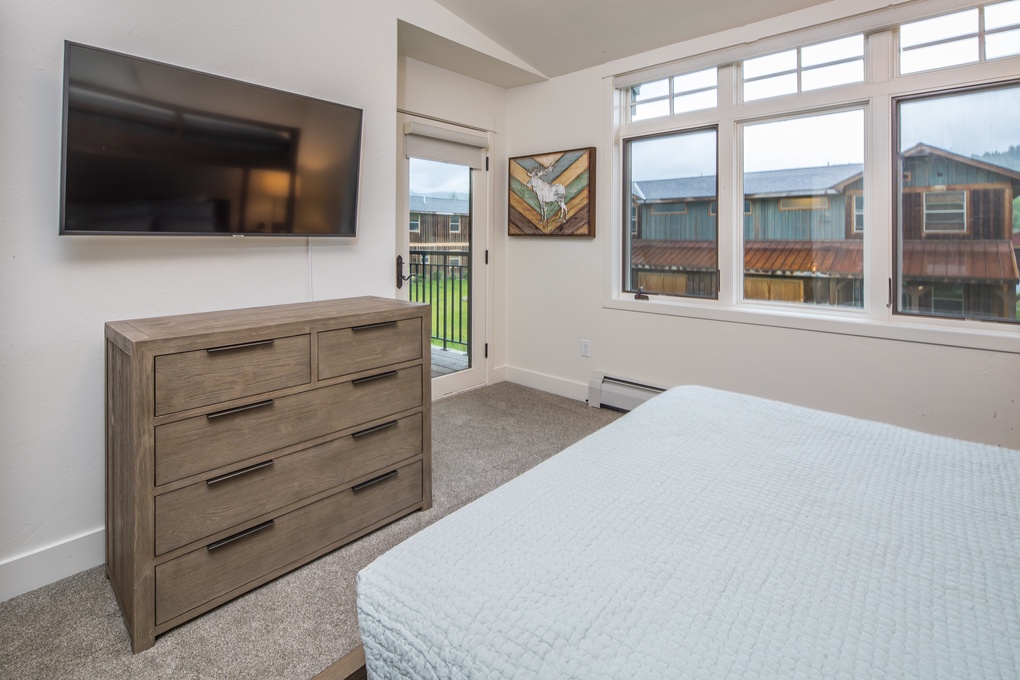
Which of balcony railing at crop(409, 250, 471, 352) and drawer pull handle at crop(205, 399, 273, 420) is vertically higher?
balcony railing at crop(409, 250, 471, 352)

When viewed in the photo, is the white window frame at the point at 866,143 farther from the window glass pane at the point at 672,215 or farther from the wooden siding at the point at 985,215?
the wooden siding at the point at 985,215

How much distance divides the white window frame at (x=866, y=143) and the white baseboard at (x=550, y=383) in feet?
2.50

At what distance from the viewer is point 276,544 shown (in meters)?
1.84

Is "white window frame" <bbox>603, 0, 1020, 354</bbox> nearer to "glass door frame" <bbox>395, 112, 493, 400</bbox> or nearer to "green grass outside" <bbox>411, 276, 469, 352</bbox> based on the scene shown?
"glass door frame" <bbox>395, 112, 493, 400</bbox>

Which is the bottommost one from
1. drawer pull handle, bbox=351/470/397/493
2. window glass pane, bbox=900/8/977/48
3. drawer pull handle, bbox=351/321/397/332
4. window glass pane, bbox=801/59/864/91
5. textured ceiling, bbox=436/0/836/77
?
drawer pull handle, bbox=351/470/397/493

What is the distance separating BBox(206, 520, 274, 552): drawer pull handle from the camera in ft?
5.51

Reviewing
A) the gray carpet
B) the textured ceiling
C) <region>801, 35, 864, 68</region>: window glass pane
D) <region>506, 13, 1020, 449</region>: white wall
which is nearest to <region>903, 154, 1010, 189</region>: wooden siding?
<region>801, 35, 864, 68</region>: window glass pane

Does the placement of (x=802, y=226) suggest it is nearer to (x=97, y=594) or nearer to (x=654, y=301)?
(x=654, y=301)

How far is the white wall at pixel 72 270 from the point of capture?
174 centimetres

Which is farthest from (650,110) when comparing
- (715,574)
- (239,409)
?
(715,574)

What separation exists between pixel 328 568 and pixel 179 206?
144cm

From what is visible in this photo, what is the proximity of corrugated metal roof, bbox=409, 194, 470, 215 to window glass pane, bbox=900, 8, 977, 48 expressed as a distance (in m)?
2.72

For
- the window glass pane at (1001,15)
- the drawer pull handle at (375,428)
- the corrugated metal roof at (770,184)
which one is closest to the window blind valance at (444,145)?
the corrugated metal roof at (770,184)

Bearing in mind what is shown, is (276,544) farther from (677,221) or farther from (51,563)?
(677,221)
